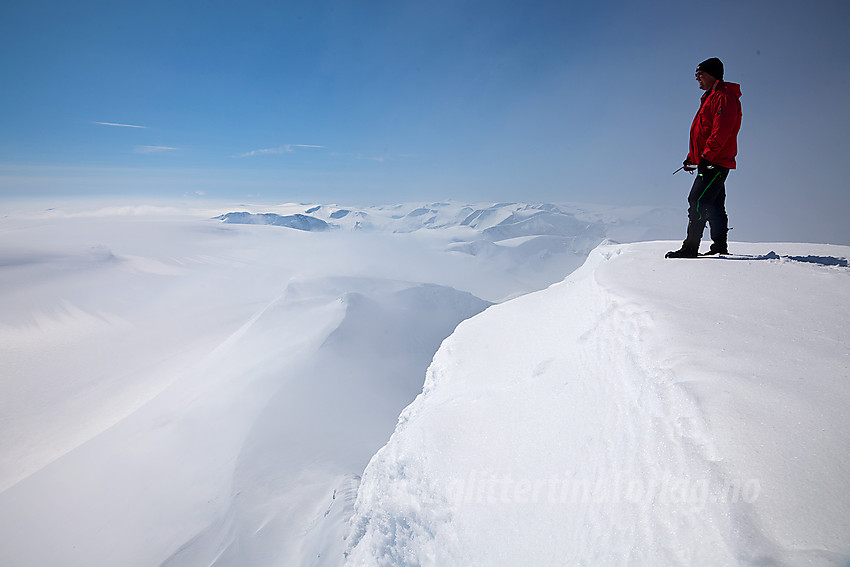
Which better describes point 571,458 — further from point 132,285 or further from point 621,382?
point 132,285

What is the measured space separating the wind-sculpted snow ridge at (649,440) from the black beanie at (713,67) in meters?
→ 1.94

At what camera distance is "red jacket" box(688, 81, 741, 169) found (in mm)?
3285

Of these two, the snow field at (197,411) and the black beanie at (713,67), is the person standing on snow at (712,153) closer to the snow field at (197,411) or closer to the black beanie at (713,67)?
the black beanie at (713,67)

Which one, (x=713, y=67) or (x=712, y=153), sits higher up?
(x=713, y=67)

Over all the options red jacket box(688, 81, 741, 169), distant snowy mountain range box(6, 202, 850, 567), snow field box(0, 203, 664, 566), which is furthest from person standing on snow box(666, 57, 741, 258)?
snow field box(0, 203, 664, 566)

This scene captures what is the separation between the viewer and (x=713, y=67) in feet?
11.0

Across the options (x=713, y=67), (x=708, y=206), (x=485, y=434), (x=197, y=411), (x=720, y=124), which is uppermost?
(x=713, y=67)

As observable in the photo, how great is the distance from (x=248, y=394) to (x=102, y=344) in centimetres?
2223

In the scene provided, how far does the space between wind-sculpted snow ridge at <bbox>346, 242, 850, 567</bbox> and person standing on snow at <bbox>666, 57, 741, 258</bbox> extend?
87 centimetres

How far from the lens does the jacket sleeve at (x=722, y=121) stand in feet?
10.7

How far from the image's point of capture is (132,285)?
39.8m

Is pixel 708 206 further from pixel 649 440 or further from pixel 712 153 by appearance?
pixel 649 440

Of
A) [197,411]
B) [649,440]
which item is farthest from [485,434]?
[197,411]

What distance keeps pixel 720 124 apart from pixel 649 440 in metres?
3.55
